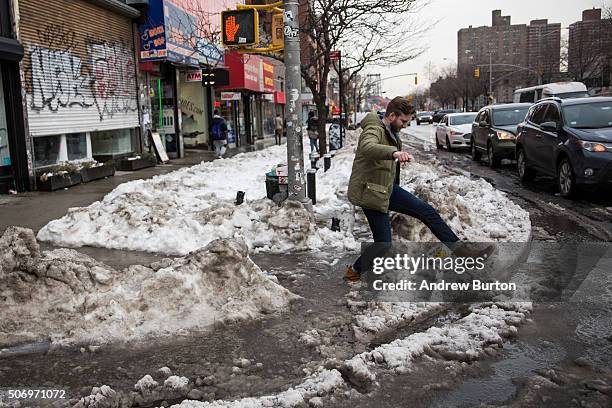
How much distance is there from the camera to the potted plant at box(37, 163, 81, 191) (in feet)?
41.7

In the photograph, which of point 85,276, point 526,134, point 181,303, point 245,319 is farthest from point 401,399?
point 526,134

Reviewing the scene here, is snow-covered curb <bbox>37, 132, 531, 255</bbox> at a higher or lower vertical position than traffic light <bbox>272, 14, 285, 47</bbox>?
lower

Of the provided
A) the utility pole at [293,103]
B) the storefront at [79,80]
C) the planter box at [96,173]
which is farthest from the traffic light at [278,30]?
the planter box at [96,173]

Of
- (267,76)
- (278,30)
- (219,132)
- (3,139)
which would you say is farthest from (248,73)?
(278,30)

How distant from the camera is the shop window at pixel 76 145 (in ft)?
49.3

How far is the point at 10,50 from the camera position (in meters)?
11.7

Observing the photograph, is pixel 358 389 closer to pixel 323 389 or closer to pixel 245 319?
pixel 323 389

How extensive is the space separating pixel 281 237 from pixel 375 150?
2876 millimetres

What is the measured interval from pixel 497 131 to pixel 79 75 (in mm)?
11395

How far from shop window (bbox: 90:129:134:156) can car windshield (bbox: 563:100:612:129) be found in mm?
12039

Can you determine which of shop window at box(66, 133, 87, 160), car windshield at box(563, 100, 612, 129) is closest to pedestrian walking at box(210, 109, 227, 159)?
shop window at box(66, 133, 87, 160)

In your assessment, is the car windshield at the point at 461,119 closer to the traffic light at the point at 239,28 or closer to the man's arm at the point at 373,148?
the traffic light at the point at 239,28

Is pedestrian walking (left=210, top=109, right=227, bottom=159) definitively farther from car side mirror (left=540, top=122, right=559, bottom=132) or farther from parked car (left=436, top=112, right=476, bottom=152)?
car side mirror (left=540, top=122, right=559, bottom=132)

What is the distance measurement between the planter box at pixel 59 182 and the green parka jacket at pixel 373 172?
929 cm
